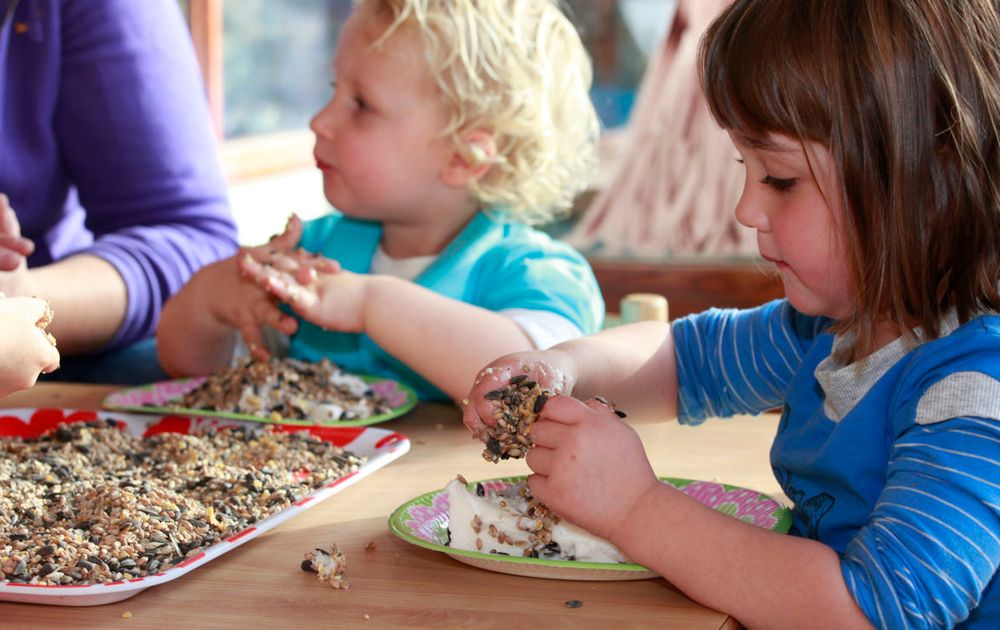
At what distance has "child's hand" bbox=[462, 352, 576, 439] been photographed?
1.08 m

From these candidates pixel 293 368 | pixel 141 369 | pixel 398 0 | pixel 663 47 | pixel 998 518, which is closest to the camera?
pixel 998 518

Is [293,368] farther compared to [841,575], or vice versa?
[293,368]

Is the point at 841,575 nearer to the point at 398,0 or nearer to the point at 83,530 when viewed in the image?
the point at 83,530

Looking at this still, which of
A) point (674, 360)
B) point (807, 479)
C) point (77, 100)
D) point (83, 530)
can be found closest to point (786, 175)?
point (807, 479)

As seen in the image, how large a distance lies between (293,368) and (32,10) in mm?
926

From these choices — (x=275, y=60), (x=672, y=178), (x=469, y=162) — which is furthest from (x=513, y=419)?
(x=275, y=60)

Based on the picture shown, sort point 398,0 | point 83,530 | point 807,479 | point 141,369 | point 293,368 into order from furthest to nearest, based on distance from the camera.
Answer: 1. point 141,369
2. point 398,0
3. point 293,368
4. point 807,479
5. point 83,530

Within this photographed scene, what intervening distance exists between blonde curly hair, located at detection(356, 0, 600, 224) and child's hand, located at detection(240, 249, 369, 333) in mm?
358

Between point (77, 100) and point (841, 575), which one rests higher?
point (77, 100)

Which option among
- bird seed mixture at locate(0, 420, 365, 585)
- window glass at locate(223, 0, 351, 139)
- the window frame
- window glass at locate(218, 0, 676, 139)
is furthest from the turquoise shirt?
window glass at locate(223, 0, 351, 139)

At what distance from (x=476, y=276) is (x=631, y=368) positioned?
473mm

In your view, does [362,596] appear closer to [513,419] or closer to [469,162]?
[513,419]

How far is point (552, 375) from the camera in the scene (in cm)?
118

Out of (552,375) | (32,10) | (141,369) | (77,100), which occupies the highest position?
(32,10)
